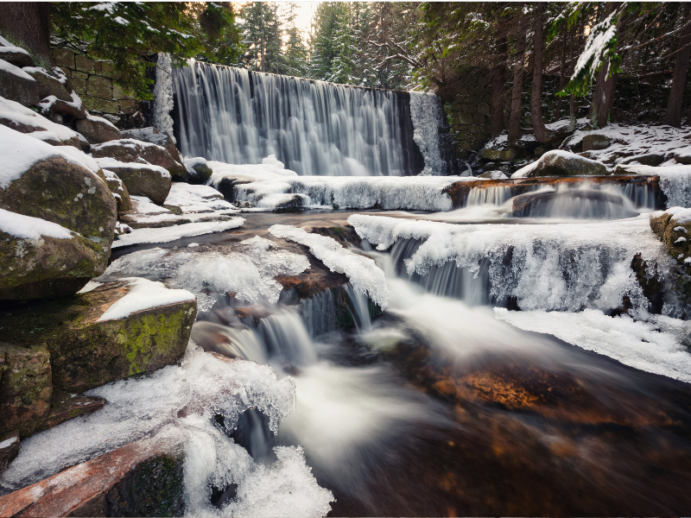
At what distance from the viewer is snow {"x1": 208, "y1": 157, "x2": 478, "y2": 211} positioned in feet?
23.8

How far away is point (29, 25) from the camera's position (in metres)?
5.28

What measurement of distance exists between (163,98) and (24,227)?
422 inches

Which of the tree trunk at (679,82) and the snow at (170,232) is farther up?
the tree trunk at (679,82)

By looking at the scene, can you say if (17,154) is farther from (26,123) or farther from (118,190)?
(118,190)

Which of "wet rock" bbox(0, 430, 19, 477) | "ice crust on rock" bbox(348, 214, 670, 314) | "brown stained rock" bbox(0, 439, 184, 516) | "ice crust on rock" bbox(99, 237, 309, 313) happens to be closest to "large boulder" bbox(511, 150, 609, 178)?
"ice crust on rock" bbox(348, 214, 670, 314)

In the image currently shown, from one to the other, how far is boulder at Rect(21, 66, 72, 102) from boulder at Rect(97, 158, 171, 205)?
1.50 m

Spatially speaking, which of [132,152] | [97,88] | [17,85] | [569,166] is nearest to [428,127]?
[569,166]

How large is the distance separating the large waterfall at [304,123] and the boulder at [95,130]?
422 cm

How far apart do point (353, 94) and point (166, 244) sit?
12.6 metres

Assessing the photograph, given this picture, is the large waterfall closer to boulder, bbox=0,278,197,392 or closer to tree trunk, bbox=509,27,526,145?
tree trunk, bbox=509,27,526,145

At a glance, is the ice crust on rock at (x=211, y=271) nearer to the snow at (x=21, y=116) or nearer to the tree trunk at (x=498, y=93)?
the snow at (x=21, y=116)

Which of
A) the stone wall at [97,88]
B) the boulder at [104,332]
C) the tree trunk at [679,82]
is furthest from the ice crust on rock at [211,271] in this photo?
the tree trunk at [679,82]

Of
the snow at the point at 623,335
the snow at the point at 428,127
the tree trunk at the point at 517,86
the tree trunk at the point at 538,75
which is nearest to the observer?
the snow at the point at 623,335

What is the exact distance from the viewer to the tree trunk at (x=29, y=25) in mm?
5062
